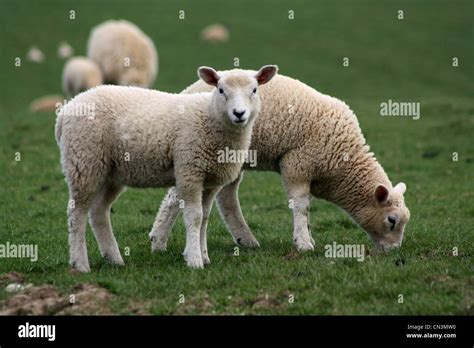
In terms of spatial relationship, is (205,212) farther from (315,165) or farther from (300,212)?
(315,165)

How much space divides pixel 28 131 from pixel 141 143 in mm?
11881

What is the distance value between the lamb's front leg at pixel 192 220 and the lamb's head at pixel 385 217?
224 centimetres

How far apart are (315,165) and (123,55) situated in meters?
15.7

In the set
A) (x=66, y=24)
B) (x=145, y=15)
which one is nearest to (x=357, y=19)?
(x=145, y=15)

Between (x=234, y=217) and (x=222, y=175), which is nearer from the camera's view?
(x=222, y=175)

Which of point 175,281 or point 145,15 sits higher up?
point 145,15

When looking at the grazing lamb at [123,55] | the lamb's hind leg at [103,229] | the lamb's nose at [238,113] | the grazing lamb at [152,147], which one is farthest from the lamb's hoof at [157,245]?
the grazing lamb at [123,55]

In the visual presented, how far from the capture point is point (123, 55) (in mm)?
24312

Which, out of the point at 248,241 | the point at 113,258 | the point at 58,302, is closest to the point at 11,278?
the point at 113,258

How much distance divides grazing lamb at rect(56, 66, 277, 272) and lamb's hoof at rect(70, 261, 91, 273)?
1cm

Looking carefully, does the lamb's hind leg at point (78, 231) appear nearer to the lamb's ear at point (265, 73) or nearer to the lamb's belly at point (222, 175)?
the lamb's belly at point (222, 175)

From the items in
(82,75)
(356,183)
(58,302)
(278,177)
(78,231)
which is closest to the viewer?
(58,302)
